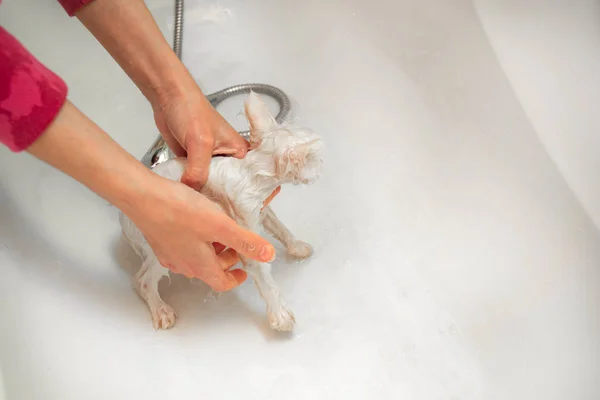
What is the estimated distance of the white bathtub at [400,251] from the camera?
2.25 feet

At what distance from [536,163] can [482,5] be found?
0.28 m

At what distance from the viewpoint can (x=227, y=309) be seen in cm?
85

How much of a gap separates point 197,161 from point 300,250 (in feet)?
0.95

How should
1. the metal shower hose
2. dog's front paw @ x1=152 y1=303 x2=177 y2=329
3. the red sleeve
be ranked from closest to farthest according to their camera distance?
1. the red sleeve
2. dog's front paw @ x1=152 y1=303 x2=177 y2=329
3. the metal shower hose

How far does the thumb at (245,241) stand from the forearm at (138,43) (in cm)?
23

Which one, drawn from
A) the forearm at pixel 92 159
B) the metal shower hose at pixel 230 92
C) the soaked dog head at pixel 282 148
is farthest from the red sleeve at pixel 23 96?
the metal shower hose at pixel 230 92

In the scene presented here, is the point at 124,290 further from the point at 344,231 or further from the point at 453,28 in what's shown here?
the point at 453,28

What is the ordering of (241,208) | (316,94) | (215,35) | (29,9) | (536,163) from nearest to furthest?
1. (241,208)
2. (536,163)
3. (29,9)
4. (316,94)
5. (215,35)

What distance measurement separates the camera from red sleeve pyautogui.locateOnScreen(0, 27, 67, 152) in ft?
1.49

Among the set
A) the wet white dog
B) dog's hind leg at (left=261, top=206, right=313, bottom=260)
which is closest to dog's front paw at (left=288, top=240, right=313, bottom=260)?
dog's hind leg at (left=261, top=206, right=313, bottom=260)

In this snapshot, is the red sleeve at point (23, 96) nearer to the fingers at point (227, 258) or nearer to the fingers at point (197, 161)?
the fingers at point (197, 161)

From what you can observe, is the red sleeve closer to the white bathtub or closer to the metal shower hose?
the white bathtub

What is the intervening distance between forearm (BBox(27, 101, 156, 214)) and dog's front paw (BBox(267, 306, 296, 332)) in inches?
11.3

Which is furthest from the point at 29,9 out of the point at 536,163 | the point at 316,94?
the point at 536,163
